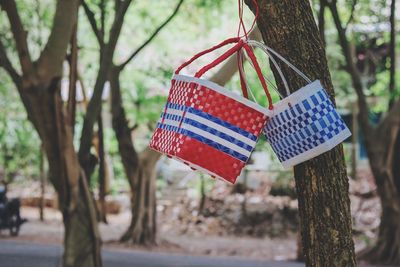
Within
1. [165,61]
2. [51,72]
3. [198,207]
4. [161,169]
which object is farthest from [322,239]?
[161,169]

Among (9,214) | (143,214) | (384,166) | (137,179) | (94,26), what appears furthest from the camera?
(9,214)

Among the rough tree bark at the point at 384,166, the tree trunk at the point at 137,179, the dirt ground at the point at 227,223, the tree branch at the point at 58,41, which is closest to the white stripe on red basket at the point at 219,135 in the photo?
the tree branch at the point at 58,41

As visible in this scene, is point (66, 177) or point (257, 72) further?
point (66, 177)

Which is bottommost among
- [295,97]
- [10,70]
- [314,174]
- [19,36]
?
[314,174]

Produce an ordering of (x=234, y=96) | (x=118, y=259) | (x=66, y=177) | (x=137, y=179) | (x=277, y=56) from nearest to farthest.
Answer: (x=234, y=96) → (x=277, y=56) → (x=66, y=177) → (x=118, y=259) → (x=137, y=179)

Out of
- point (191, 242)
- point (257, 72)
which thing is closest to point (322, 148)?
point (257, 72)

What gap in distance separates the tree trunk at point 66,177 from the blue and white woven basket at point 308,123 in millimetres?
3912

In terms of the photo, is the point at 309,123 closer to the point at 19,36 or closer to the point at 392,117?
the point at 19,36

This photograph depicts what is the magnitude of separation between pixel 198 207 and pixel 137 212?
5.15 m

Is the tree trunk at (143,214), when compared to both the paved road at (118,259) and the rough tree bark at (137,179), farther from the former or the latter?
the paved road at (118,259)

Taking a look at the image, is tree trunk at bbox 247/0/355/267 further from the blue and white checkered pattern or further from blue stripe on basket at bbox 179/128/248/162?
blue stripe on basket at bbox 179/128/248/162

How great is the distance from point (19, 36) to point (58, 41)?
447mm

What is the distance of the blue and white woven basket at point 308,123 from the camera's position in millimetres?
2221

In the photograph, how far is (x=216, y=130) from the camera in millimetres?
2188
